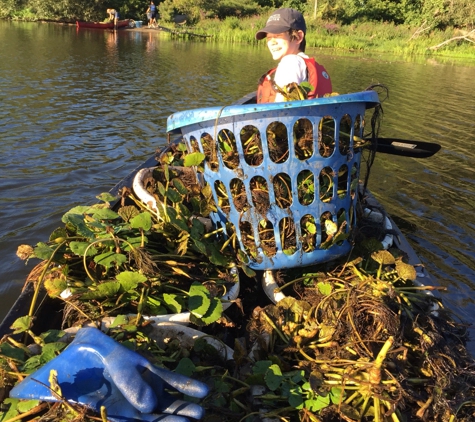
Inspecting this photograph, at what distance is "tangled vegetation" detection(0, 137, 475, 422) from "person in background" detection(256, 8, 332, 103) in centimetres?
82

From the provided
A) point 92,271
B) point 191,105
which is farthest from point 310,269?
point 191,105

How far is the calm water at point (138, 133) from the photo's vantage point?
4305mm

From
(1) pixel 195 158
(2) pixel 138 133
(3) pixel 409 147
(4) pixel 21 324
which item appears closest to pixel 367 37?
(2) pixel 138 133

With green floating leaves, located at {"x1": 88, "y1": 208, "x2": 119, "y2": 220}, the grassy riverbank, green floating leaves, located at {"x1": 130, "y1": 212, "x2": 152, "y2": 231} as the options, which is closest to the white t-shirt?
green floating leaves, located at {"x1": 130, "y1": 212, "x2": 152, "y2": 231}

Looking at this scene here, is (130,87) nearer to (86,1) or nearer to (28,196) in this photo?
(28,196)

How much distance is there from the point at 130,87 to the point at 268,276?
9.79 meters

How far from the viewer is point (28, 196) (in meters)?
4.77

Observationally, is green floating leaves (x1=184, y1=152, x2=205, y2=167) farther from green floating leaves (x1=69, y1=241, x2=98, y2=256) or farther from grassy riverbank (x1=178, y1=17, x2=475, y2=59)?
grassy riverbank (x1=178, y1=17, x2=475, y2=59)

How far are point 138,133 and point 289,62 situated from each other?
534cm

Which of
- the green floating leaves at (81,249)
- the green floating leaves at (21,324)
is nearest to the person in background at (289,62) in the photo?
the green floating leaves at (81,249)

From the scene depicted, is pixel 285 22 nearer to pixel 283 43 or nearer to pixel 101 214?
pixel 283 43

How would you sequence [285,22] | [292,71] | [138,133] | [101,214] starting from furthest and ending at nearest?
[138,133], [285,22], [292,71], [101,214]

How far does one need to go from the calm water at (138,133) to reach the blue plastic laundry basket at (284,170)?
70.7 inches

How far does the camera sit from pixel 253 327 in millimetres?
2090
